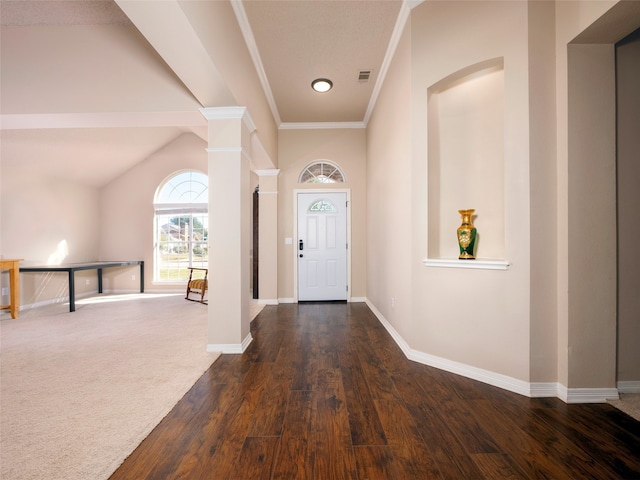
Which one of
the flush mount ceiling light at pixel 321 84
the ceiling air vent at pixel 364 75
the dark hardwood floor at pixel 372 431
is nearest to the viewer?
the dark hardwood floor at pixel 372 431

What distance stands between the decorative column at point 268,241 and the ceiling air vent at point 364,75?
81.5 inches

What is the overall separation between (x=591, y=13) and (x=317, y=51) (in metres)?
2.39

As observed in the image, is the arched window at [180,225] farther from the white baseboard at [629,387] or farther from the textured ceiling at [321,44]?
the white baseboard at [629,387]

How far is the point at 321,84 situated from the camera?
4.01 meters

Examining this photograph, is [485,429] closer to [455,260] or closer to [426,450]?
[426,450]

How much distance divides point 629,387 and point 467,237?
145 centimetres

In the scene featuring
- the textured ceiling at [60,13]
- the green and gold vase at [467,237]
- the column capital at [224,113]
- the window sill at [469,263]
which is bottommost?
the window sill at [469,263]

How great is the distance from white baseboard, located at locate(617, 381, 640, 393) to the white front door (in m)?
3.75

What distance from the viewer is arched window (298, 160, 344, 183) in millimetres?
5426

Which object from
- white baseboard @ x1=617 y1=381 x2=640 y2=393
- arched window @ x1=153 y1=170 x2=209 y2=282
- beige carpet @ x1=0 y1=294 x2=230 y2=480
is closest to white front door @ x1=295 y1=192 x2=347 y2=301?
beige carpet @ x1=0 y1=294 x2=230 y2=480

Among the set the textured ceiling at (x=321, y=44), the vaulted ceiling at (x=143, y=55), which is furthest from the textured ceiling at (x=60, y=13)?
the textured ceiling at (x=321, y=44)

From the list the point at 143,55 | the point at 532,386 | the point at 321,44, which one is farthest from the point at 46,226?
the point at 532,386

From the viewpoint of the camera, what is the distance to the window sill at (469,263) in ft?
7.25

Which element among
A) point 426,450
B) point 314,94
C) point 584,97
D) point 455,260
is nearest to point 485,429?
point 426,450
